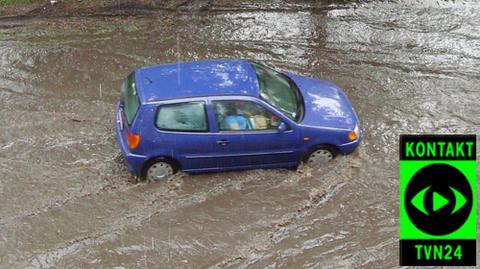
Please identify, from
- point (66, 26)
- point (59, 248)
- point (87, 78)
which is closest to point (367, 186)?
point (59, 248)

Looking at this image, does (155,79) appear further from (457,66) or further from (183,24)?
(457,66)

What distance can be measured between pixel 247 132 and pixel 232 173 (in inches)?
32.6

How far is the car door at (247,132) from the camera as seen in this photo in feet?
27.6

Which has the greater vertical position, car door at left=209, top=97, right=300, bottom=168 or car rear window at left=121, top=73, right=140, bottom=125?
car rear window at left=121, top=73, right=140, bottom=125

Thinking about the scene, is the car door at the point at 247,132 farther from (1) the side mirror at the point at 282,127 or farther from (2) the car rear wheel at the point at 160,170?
(2) the car rear wheel at the point at 160,170

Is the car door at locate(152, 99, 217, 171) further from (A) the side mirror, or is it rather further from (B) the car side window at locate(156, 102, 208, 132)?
(A) the side mirror

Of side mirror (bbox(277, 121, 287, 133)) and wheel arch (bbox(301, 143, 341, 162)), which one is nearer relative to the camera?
side mirror (bbox(277, 121, 287, 133))

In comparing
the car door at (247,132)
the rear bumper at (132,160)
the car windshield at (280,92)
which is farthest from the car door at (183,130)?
the car windshield at (280,92)

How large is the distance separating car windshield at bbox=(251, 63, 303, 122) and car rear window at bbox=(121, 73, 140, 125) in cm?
181

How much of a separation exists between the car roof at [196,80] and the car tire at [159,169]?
950 millimetres

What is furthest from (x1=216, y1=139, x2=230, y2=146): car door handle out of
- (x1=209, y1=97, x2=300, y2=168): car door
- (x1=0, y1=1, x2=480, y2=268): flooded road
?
(x1=0, y1=1, x2=480, y2=268): flooded road

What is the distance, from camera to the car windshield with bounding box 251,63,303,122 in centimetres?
865

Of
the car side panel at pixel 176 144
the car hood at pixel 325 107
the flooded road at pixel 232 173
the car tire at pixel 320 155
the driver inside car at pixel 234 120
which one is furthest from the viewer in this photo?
the car tire at pixel 320 155

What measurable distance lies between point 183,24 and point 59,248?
6.93m
